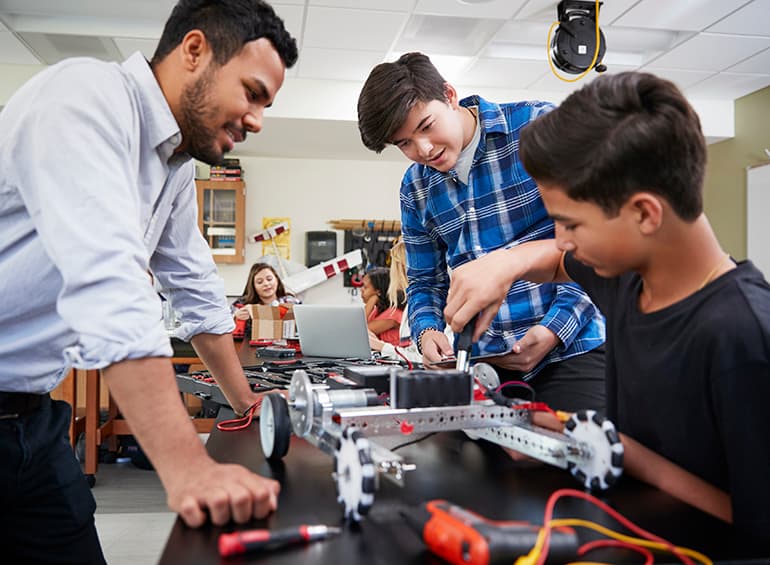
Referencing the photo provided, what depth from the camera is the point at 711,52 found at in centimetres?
425

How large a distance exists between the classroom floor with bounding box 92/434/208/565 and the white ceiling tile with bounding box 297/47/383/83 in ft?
9.32

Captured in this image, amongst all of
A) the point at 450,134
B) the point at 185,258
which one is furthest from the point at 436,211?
the point at 185,258

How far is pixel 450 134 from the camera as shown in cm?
143

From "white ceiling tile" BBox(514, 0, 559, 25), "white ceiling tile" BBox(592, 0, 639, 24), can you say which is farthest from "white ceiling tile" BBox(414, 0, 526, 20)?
"white ceiling tile" BBox(592, 0, 639, 24)

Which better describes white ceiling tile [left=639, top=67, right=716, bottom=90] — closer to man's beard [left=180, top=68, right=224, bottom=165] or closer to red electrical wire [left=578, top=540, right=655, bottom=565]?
man's beard [left=180, top=68, right=224, bottom=165]

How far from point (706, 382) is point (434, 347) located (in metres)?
0.71

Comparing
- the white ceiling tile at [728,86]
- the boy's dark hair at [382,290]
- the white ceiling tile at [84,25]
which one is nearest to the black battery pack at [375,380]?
the boy's dark hair at [382,290]

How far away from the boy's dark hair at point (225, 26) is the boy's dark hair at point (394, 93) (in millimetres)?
335

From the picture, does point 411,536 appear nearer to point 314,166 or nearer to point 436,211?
point 436,211

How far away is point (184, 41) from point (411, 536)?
82cm

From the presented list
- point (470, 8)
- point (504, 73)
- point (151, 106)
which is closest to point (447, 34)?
point (470, 8)

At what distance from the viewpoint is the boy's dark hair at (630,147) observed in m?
0.76

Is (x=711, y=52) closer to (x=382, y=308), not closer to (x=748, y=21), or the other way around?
(x=748, y=21)

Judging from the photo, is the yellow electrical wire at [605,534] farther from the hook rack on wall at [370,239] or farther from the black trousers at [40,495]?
the hook rack on wall at [370,239]
